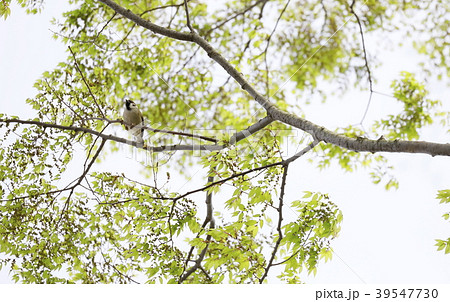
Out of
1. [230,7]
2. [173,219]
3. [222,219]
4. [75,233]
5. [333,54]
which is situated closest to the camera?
[173,219]

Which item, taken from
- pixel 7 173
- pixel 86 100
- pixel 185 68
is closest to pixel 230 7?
pixel 185 68

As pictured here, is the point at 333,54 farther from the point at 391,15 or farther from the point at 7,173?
the point at 7,173

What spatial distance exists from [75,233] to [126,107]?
39.4 inches

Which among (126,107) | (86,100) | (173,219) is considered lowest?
(173,219)

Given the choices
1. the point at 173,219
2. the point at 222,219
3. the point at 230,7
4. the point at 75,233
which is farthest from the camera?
the point at 230,7

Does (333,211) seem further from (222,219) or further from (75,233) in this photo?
(75,233)

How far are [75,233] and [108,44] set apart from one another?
1.62 m

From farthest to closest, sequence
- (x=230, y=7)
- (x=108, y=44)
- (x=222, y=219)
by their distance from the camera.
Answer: (x=230, y=7), (x=108, y=44), (x=222, y=219)

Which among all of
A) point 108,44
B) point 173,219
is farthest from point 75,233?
point 108,44

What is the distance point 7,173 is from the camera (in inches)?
81.0

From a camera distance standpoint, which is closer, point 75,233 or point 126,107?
point 75,233

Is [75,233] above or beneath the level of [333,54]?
beneath

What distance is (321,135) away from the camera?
1622mm

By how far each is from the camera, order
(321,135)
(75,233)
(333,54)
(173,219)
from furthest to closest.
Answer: (333,54), (75,233), (173,219), (321,135)
